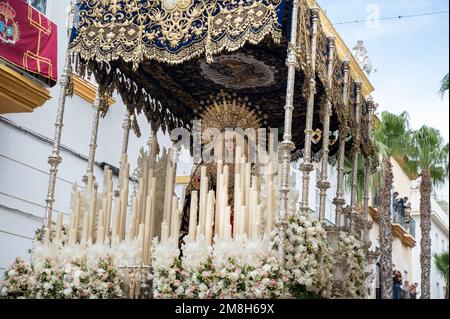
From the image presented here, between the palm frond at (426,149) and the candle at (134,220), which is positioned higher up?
the palm frond at (426,149)

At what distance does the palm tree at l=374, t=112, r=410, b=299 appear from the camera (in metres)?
19.0

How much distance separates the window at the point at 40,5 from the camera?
11.6 metres

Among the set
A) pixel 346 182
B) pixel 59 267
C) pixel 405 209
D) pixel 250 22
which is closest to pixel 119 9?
pixel 250 22

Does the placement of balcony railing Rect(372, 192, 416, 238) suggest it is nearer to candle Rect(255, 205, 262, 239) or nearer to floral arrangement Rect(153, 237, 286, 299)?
candle Rect(255, 205, 262, 239)

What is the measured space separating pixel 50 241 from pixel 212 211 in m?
1.82

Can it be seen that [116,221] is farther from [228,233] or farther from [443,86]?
[443,86]

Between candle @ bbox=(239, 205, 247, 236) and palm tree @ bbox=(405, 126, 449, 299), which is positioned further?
palm tree @ bbox=(405, 126, 449, 299)

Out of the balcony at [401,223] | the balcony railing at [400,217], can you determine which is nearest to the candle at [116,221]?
the balcony at [401,223]

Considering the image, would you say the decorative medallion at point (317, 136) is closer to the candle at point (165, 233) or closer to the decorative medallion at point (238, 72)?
the decorative medallion at point (238, 72)

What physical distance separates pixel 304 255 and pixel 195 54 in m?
2.34

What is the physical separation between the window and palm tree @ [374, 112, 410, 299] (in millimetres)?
9809

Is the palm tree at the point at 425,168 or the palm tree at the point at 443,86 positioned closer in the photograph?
the palm tree at the point at 443,86

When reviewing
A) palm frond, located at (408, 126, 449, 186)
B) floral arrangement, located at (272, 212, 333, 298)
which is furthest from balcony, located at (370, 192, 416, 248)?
floral arrangement, located at (272, 212, 333, 298)

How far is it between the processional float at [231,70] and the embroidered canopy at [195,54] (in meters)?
0.01
